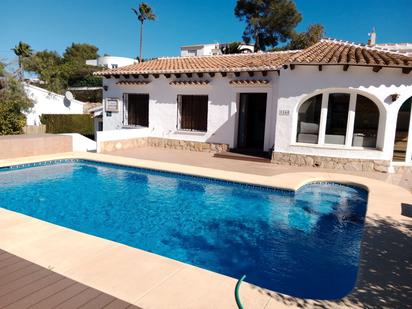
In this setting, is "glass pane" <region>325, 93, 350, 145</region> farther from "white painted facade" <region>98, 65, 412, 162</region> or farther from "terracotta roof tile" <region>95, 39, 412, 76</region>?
"terracotta roof tile" <region>95, 39, 412, 76</region>

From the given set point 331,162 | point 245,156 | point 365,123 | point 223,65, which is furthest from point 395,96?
point 223,65

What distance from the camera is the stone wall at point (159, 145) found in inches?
704

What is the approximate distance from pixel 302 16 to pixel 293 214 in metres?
43.3

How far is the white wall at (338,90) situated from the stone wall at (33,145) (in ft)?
37.5

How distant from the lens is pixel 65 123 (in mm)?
27828

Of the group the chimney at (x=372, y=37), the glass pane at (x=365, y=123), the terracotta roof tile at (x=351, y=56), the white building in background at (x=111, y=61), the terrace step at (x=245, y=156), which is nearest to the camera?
the terracotta roof tile at (x=351, y=56)

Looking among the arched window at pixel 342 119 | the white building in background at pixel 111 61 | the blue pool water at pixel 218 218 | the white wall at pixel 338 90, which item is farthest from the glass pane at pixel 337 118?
the white building in background at pixel 111 61

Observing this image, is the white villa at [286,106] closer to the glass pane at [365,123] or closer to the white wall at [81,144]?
the glass pane at [365,123]

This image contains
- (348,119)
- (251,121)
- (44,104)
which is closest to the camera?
(348,119)

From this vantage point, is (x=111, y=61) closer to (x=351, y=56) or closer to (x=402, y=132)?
(x=351, y=56)

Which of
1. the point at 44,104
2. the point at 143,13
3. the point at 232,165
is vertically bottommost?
the point at 232,165

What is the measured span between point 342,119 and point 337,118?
23cm

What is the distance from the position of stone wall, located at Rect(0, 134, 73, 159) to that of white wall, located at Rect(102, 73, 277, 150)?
5783mm

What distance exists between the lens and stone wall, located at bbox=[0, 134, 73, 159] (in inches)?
579
